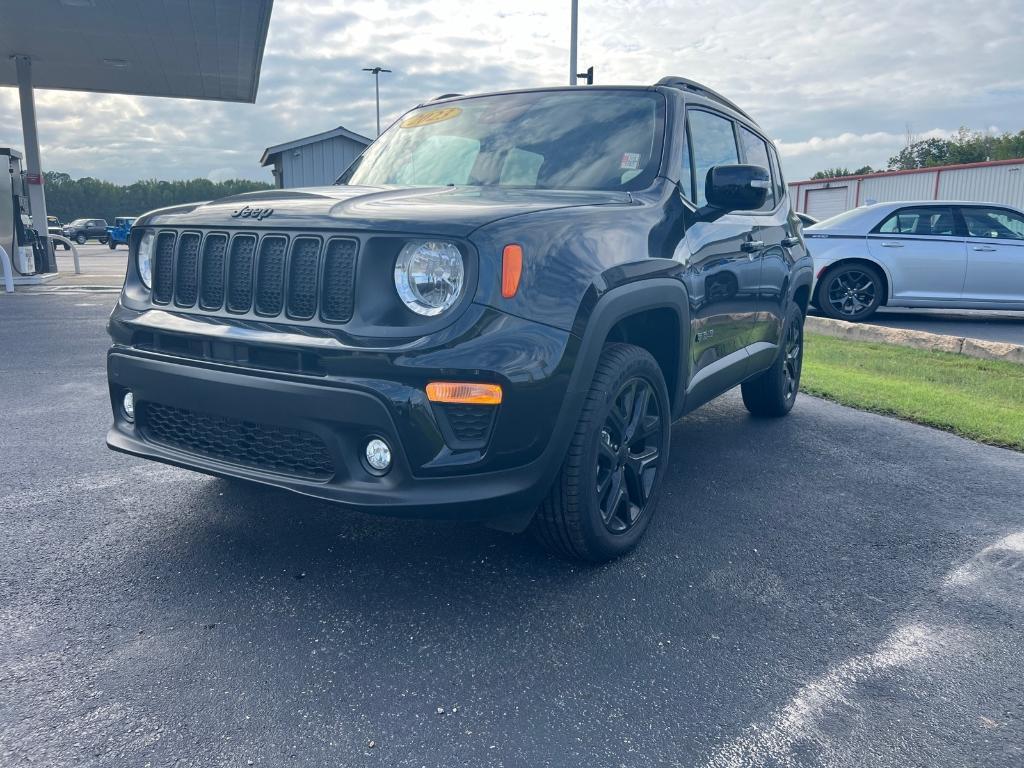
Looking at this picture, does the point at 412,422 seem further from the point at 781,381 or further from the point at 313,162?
the point at 313,162

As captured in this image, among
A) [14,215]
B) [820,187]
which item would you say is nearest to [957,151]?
[820,187]

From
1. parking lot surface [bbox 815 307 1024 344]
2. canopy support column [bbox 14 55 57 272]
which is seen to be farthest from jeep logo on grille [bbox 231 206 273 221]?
canopy support column [bbox 14 55 57 272]

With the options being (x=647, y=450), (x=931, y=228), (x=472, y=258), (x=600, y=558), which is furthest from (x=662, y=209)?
(x=931, y=228)

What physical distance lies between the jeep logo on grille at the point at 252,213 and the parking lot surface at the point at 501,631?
4.08 ft

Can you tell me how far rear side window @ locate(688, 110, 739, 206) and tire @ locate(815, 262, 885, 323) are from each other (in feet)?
22.7

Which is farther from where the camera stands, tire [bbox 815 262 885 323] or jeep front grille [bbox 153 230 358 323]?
tire [bbox 815 262 885 323]

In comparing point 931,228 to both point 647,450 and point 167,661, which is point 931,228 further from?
point 167,661

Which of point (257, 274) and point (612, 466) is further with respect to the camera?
point (612, 466)

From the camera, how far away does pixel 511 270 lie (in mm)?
2549

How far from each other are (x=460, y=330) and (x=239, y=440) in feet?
2.99

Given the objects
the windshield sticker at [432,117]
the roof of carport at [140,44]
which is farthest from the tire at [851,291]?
the roof of carport at [140,44]

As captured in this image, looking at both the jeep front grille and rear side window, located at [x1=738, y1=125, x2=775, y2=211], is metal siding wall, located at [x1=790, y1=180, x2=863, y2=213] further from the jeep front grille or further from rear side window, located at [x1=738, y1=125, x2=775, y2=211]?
the jeep front grille

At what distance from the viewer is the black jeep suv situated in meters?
2.51

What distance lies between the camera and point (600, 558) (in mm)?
3068
